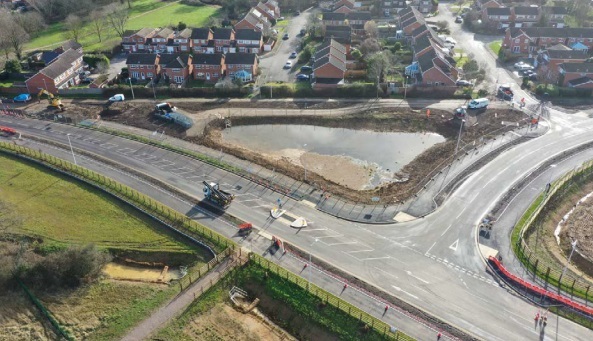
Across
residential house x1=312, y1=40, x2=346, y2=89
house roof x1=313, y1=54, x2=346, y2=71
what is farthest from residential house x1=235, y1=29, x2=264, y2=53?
house roof x1=313, y1=54, x2=346, y2=71

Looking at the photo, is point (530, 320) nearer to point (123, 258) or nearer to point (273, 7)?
point (123, 258)

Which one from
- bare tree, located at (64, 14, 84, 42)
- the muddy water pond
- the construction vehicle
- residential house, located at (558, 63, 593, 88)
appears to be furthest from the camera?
bare tree, located at (64, 14, 84, 42)

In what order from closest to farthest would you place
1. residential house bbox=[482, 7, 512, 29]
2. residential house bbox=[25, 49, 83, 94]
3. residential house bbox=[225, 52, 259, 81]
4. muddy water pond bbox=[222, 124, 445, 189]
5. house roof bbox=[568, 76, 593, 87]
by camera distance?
muddy water pond bbox=[222, 124, 445, 189], house roof bbox=[568, 76, 593, 87], residential house bbox=[25, 49, 83, 94], residential house bbox=[225, 52, 259, 81], residential house bbox=[482, 7, 512, 29]

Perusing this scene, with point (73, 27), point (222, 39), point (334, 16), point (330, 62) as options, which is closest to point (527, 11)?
point (334, 16)

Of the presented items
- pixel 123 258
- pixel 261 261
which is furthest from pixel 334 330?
pixel 123 258

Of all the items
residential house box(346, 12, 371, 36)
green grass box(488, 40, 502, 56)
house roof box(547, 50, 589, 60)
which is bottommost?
green grass box(488, 40, 502, 56)

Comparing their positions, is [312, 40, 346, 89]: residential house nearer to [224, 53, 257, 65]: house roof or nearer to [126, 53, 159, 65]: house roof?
[224, 53, 257, 65]: house roof

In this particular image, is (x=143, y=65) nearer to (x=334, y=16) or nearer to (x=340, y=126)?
(x=340, y=126)
